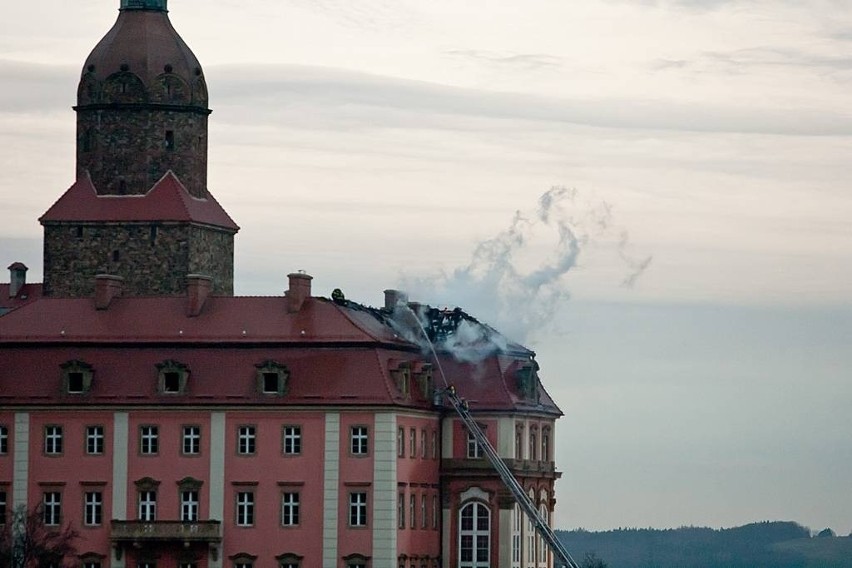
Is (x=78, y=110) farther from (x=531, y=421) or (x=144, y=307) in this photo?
(x=531, y=421)

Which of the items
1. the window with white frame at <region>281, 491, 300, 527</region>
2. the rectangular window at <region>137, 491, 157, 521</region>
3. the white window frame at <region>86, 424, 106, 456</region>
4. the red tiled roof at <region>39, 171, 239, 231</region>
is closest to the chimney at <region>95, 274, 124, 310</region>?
the white window frame at <region>86, 424, 106, 456</region>

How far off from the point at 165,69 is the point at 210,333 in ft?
62.4

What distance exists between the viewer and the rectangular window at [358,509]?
164 m

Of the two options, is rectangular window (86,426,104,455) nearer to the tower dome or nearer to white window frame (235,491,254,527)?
white window frame (235,491,254,527)

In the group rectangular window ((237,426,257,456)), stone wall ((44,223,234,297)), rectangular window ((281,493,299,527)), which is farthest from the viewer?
stone wall ((44,223,234,297))

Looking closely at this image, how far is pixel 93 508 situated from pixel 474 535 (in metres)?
18.3

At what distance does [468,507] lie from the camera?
171 metres

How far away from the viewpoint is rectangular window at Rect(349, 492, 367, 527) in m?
164

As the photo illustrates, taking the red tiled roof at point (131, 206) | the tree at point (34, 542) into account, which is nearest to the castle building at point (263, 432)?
the tree at point (34, 542)

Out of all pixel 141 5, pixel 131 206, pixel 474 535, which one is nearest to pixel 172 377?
pixel 131 206

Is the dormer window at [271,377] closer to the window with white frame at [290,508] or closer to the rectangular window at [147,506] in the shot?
the window with white frame at [290,508]

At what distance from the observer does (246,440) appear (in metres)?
166

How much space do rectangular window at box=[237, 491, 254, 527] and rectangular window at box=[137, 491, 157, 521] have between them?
3916mm

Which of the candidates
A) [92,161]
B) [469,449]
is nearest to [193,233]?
[92,161]
